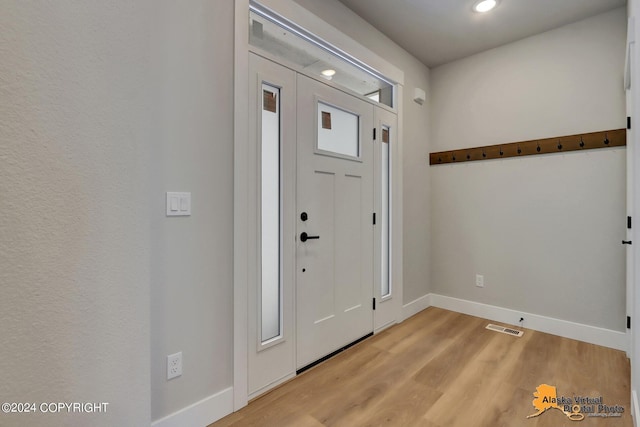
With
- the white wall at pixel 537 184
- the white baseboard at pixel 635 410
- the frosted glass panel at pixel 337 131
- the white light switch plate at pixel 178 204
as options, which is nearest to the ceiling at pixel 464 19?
the white wall at pixel 537 184

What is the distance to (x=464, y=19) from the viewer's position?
8.89 ft

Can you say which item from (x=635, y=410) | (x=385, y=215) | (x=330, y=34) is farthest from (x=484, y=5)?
(x=635, y=410)

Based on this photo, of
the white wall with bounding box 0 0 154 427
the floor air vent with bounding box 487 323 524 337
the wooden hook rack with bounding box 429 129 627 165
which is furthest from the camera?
the floor air vent with bounding box 487 323 524 337

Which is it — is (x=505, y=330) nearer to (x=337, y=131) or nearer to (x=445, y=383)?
(x=445, y=383)

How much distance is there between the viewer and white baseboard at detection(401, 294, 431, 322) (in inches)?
130

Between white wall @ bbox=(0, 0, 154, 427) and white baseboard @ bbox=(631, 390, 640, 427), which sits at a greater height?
white wall @ bbox=(0, 0, 154, 427)

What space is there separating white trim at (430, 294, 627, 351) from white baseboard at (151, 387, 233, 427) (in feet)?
9.04

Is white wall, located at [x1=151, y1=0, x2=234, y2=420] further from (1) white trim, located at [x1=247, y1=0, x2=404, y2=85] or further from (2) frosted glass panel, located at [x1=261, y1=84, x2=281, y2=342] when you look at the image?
(1) white trim, located at [x1=247, y1=0, x2=404, y2=85]

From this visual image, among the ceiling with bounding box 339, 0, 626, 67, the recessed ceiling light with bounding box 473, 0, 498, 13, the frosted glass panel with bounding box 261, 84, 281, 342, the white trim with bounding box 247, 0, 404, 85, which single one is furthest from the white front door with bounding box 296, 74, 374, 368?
the recessed ceiling light with bounding box 473, 0, 498, 13

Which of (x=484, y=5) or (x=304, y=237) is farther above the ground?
(x=484, y=5)

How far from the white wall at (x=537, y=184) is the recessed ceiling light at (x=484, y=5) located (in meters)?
0.79

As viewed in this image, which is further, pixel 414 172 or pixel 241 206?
pixel 414 172

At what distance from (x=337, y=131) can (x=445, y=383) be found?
207cm

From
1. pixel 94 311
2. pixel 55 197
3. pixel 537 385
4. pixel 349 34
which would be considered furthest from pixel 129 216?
pixel 537 385
